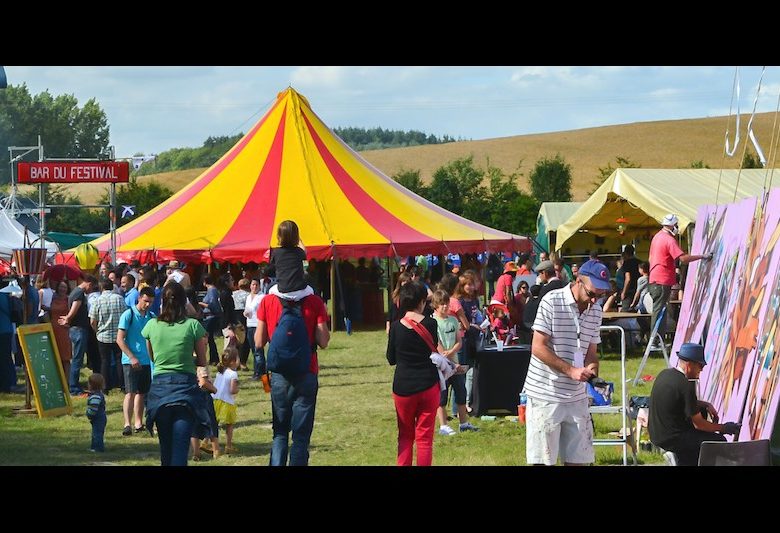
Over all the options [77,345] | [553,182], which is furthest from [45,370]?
[553,182]

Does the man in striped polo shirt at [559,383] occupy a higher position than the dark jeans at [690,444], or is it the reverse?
the man in striped polo shirt at [559,383]

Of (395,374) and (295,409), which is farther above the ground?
(395,374)

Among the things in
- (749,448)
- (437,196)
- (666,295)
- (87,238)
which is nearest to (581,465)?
(749,448)

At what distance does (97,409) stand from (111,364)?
354 centimetres

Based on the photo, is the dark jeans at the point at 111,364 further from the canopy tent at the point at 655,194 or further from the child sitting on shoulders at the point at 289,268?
the canopy tent at the point at 655,194

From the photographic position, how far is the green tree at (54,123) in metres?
88.8

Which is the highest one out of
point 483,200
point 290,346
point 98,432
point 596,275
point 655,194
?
point 483,200

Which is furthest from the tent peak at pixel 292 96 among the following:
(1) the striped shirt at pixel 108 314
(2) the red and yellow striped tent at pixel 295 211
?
(1) the striped shirt at pixel 108 314

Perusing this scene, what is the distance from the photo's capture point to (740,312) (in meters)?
9.14

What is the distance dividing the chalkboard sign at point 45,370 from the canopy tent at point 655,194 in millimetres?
9532

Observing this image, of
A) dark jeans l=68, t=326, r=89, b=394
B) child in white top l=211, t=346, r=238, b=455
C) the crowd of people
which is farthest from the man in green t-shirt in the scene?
dark jeans l=68, t=326, r=89, b=394

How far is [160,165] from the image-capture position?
105625mm

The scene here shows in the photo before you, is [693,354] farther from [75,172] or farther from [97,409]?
[75,172]
